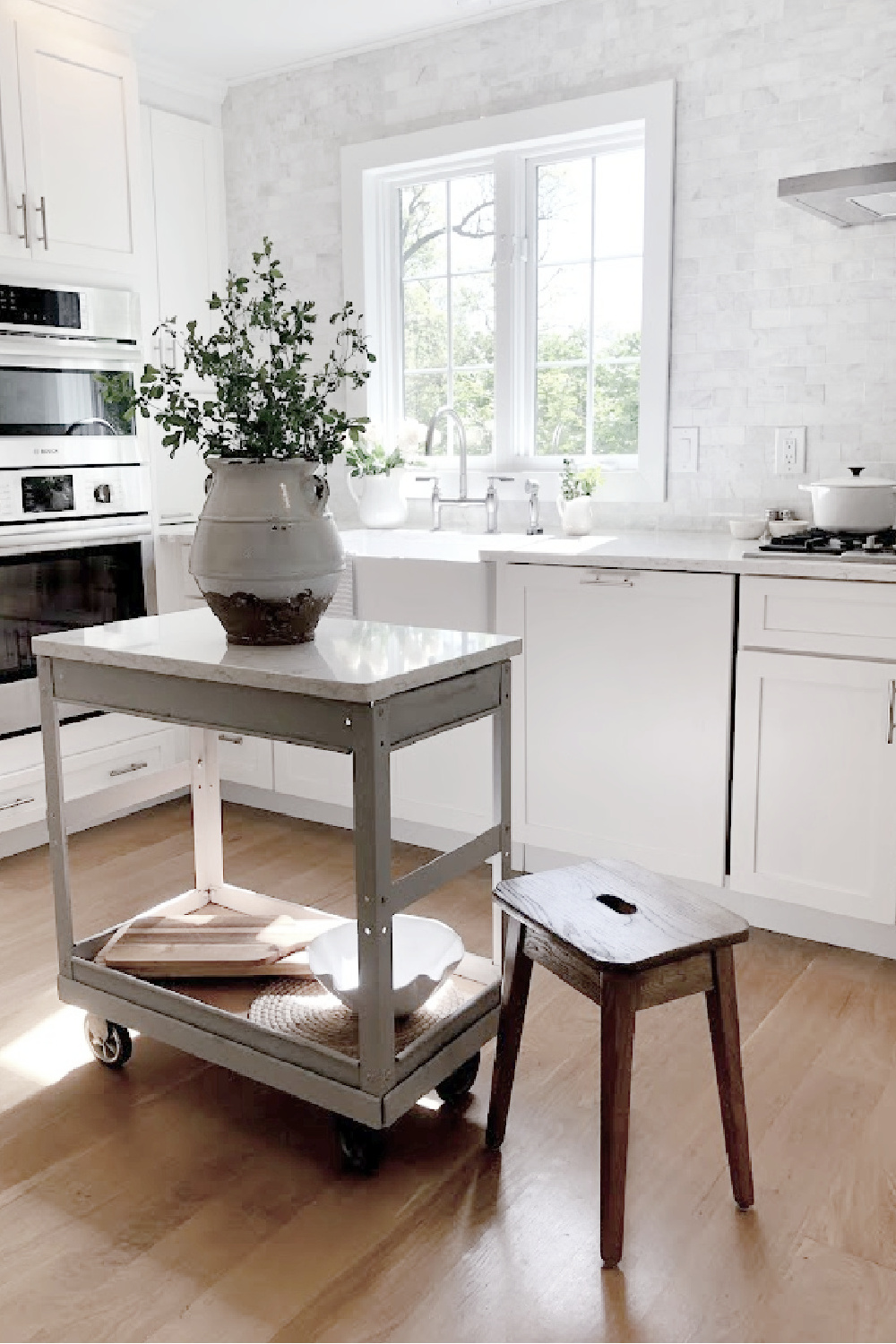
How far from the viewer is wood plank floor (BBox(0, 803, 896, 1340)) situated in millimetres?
1630

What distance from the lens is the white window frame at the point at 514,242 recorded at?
338cm

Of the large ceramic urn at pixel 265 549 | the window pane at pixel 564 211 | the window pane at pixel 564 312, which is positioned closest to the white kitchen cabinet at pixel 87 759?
the large ceramic urn at pixel 265 549

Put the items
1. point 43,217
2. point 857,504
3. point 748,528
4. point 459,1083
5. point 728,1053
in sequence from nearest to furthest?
1. point 728,1053
2. point 459,1083
3. point 857,504
4. point 748,528
5. point 43,217

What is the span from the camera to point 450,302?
4.01 metres

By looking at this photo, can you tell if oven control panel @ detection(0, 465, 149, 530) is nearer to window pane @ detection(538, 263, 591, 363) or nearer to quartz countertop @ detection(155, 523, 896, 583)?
quartz countertop @ detection(155, 523, 896, 583)

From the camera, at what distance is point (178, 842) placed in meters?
3.62

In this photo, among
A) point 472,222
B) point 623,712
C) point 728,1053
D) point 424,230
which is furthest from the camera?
point 424,230

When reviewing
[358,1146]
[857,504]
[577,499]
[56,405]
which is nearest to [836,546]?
[857,504]

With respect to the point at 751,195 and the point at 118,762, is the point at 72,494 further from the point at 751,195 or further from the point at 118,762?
the point at 751,195

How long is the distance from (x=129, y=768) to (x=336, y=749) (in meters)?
2.12

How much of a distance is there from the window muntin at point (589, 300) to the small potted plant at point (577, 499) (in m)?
0.24

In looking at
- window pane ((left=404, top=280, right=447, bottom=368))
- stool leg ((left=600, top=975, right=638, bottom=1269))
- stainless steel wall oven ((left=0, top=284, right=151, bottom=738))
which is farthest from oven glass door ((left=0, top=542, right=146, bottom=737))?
stool leg ((left=600, top=975, right=638, bottom=1269))

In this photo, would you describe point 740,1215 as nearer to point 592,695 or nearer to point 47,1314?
point 47,1314

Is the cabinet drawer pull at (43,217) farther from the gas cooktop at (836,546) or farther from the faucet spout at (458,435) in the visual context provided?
the gas cooktop at (836,546)
